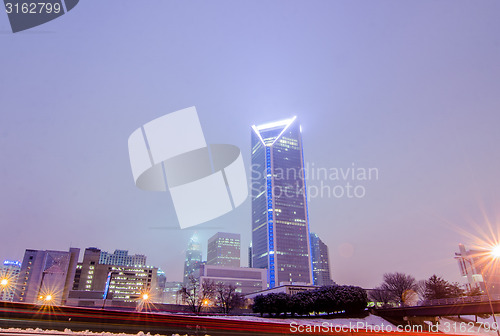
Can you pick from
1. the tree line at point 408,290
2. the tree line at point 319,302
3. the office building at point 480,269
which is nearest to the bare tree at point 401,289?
the tree line at point 408,290

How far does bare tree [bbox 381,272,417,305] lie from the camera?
90.0 metres

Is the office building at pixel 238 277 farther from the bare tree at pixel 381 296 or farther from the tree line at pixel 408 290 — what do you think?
the tree line at pixel 408 290

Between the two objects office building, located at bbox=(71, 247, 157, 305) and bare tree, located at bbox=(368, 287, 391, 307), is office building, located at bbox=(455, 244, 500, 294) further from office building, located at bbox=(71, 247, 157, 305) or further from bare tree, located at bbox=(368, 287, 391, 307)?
office building, located at bbox=(71, 247, 157, 305)

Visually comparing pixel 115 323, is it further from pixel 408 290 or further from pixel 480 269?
pixel 480 269

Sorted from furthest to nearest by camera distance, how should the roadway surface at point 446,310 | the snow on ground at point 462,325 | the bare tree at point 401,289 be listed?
the bare tree at point 401,289 < the snow on ground at point 462,325 < the roadway surface at point 446,310

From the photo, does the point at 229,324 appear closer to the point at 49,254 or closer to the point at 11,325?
the point at 11,325

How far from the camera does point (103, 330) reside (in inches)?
818

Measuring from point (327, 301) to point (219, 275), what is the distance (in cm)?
10811

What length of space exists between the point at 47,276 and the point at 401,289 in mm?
127418

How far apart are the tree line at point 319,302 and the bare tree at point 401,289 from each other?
28.8 m

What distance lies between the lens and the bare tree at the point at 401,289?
90.0m

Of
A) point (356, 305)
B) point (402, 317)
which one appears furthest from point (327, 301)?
point (402, 317)

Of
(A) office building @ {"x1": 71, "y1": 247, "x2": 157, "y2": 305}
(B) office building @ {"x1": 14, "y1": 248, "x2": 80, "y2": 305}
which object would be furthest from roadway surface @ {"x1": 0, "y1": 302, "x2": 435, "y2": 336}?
(A) office building @ {"x1": 71, "y1": 247, "x2": 157, "y2": 305}

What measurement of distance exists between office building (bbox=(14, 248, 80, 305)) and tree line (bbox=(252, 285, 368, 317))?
80500 millimetres
